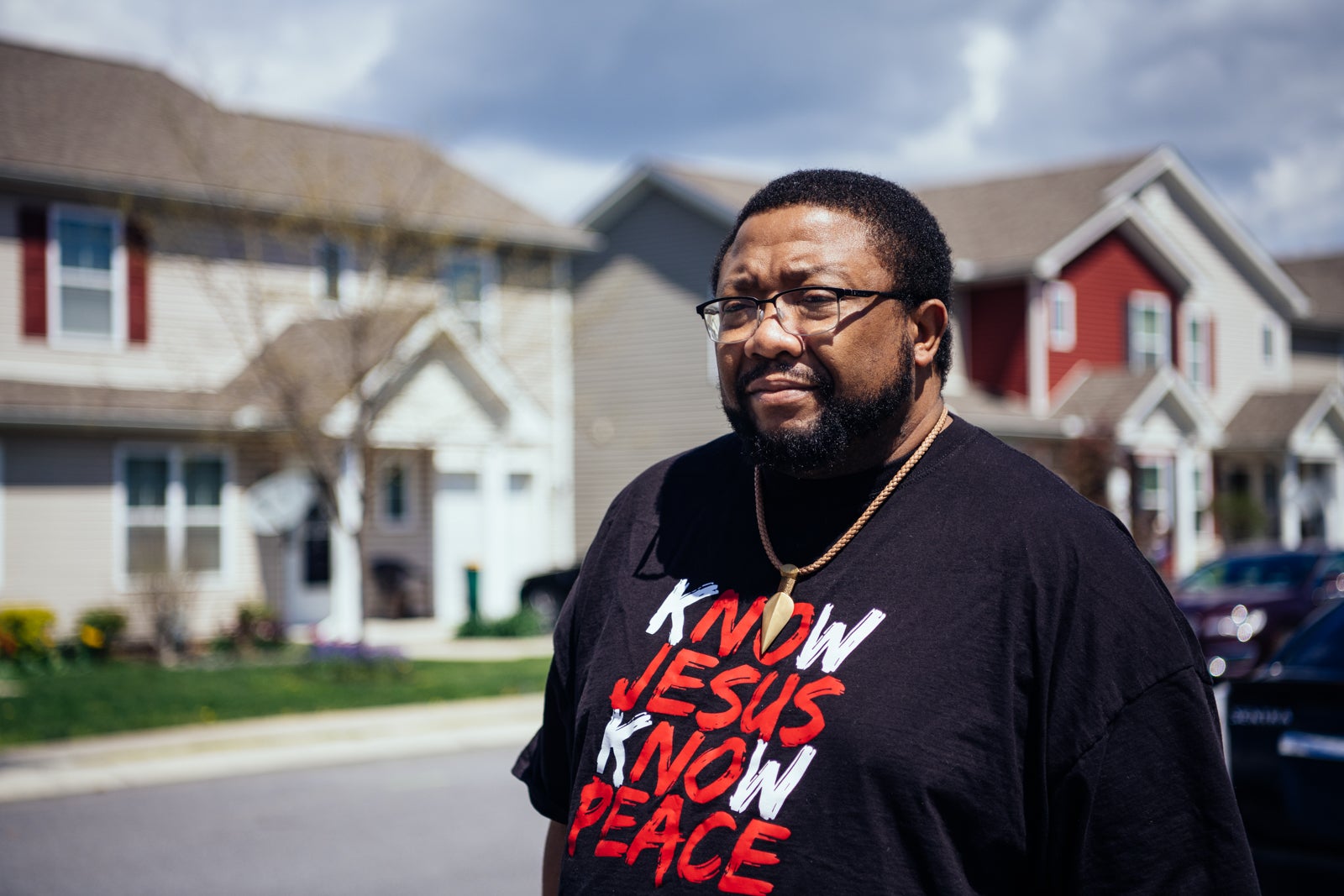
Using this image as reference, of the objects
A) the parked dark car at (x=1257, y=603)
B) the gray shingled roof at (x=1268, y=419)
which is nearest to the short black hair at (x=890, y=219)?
the parked dark car at (x=1257, y=603)

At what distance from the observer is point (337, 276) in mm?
18906

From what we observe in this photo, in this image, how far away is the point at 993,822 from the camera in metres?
1.73

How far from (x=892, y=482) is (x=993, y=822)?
1.71 feet

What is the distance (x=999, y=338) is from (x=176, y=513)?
49.6 ft

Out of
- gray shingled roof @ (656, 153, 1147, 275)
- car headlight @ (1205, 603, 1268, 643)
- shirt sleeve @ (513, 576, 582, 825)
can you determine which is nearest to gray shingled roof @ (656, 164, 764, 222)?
gray shingled roof @ (656, 153, 1147, 275)

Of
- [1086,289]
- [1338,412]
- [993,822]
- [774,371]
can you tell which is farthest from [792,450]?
[1338,412]

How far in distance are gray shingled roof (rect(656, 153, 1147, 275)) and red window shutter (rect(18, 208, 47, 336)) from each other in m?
10.6

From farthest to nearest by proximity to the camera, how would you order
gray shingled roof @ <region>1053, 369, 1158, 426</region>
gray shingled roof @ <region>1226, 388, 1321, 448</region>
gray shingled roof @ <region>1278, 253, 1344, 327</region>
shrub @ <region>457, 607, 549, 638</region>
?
gray shingled roof @ <region>1278, 253, 1344, 327</region>, gray shingled roof @ <region>1226, 388, 1321, 448</region>, gray shingled roof @ <region>1053, 369, 1158, 426</region>, shrub @ <region>457, 607, 549, 638</region>

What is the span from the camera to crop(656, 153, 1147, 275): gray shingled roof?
24438mm

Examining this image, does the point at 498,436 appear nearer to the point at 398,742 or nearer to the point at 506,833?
the point at 398,742

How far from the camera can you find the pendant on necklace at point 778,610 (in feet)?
6.29

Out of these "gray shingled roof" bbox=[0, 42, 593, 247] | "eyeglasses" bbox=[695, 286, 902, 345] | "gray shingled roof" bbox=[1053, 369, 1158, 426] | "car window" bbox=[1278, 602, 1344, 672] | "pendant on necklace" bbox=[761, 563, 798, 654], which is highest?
"gray shingled roof" bbox=[0, 42, 593, 247]

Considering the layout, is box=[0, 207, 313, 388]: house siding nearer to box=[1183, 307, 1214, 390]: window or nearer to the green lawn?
the green lawn

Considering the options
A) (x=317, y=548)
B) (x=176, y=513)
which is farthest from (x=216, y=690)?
(x=317, y=548)
